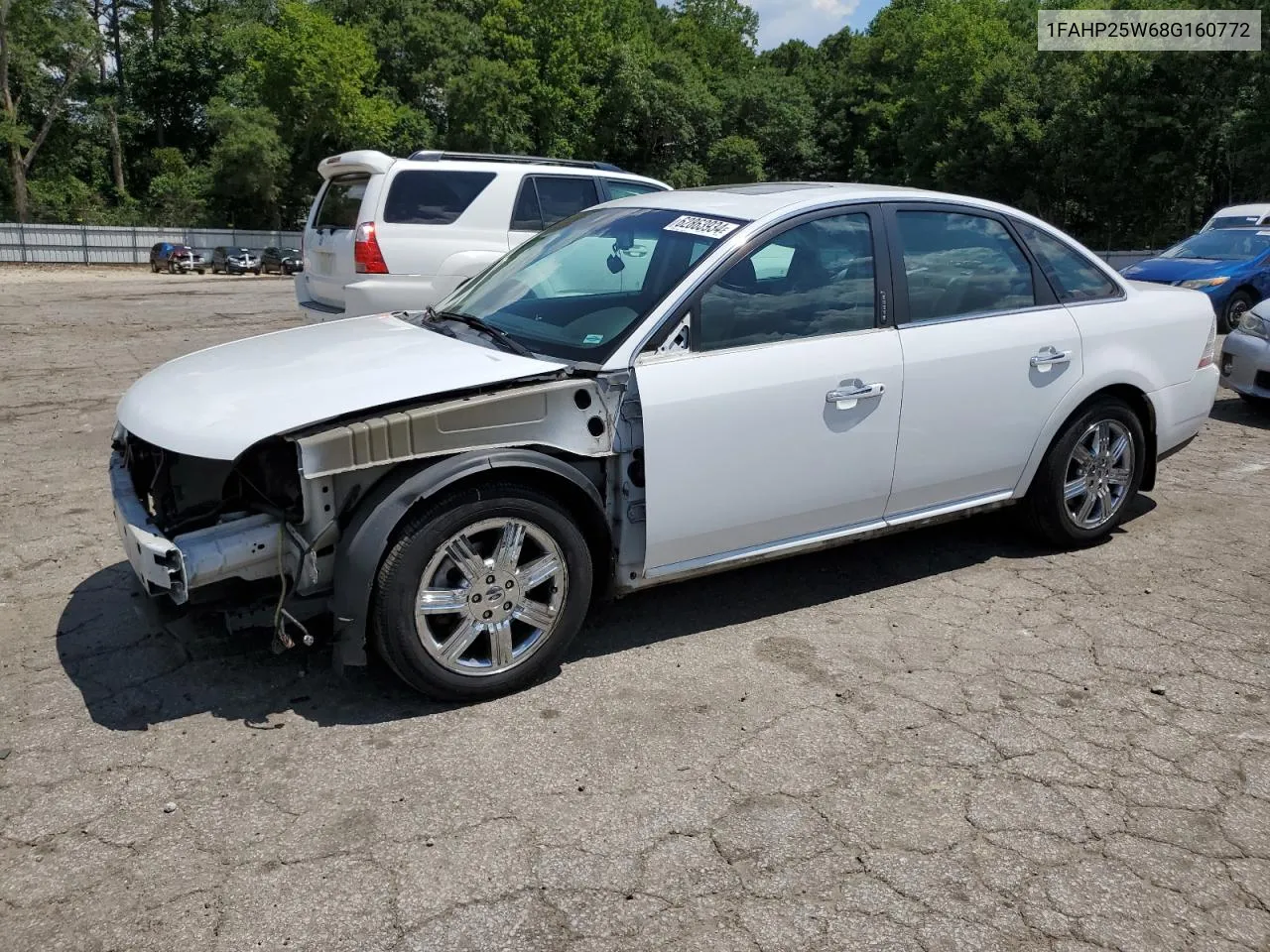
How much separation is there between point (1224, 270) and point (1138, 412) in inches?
361

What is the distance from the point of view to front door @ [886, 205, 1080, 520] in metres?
4.55

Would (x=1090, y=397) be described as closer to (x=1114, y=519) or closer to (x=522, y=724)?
(x=1114, y=519)

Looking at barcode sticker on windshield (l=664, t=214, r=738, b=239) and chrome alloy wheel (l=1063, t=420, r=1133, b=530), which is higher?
barcode sticker on windshield (l=664, t=214, r=738, b=239)

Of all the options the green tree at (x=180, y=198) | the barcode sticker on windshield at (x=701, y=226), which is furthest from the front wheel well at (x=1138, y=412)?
the green tree at (x=180, y=198)

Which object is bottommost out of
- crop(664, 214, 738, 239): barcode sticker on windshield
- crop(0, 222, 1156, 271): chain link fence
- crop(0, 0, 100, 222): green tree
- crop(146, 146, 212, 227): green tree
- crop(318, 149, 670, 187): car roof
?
crop(664, 214, 738, 239): barcode sticker on windshield

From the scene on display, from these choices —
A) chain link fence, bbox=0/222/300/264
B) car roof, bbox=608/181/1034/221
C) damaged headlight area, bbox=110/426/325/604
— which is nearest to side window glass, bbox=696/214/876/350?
car roof, bbox=608/181/1034/221

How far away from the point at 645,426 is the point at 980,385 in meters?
1.72

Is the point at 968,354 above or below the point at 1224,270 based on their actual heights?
below

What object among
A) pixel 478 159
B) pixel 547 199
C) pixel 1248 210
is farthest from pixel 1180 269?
pixel 478 159

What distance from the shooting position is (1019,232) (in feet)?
16.7

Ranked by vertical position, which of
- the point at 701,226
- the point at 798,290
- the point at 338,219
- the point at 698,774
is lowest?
the point at 698,774

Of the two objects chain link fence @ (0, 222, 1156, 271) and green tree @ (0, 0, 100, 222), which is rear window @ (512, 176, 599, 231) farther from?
green tree @ (0, 0, 100, 222)

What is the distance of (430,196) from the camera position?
30.5ft

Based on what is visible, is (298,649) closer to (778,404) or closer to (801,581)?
(778,404)
